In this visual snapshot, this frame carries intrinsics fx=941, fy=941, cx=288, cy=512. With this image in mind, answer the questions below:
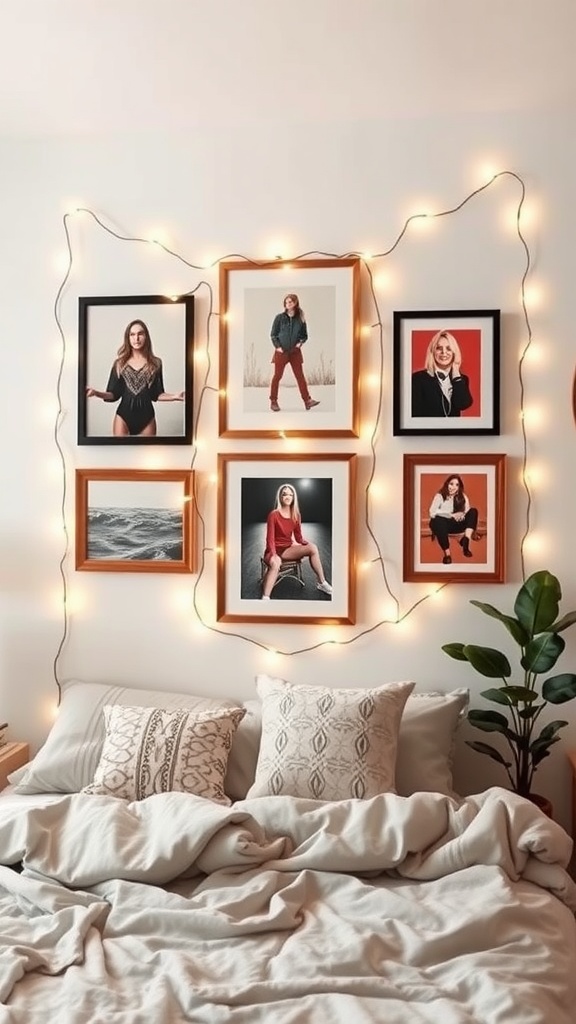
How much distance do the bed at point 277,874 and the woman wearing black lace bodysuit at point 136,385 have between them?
2.98 ft

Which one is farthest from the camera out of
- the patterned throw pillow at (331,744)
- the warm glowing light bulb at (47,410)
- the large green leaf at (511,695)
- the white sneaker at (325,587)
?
the warm glowing light bulb at (47,410)

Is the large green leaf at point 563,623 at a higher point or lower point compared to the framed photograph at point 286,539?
lower

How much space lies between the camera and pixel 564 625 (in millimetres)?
2740

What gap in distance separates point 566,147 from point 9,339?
1.94 metres

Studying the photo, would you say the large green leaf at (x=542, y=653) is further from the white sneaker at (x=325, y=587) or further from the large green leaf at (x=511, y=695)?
the white sneaker at (x=325, y=587)

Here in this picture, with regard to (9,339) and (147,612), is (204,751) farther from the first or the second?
(9,339)

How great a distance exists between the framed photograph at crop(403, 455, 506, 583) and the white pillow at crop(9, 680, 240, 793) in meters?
0.79

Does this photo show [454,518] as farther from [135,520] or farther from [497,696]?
[135,520]

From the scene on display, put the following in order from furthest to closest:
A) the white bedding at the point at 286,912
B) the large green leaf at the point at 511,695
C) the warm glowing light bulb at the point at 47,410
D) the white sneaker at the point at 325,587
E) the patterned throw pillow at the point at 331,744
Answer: the warm glowing light bulb at the point at 47,410, the white sneaker at the point at 325,587, the large green leaf at the point at 511,695, the patterned throw pillow at the point at 331,744, the white bedding at the point at 286,912

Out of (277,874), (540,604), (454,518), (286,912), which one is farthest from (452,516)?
(286,912)

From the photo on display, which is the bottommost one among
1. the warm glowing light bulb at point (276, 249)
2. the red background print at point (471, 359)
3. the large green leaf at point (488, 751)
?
the large green leaf at point (488, 751)

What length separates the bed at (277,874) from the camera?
5.53 feet

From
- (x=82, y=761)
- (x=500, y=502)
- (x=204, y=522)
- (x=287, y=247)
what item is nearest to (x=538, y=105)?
(x=287, y=247)

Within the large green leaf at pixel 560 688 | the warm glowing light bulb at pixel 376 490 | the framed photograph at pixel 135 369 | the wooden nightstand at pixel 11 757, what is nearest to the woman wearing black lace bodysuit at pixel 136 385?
the framed photograph at pixel 135 369
